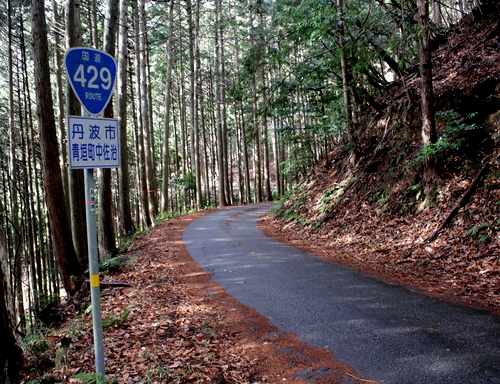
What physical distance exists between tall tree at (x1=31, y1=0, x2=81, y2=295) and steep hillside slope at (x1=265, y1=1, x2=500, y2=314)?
22.6 ft

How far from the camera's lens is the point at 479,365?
12.3 feet

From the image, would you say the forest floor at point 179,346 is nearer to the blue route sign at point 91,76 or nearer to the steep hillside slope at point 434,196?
the blue route sign at point 91,76

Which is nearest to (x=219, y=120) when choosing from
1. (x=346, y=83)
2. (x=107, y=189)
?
(x=346, y=83)

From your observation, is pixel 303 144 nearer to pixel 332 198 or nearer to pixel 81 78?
pixel 332 198

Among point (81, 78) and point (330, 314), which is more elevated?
point (81, 78)

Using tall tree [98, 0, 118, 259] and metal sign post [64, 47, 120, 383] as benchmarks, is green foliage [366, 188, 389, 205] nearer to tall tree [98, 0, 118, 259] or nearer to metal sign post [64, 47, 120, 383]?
tall tree [98, 0, 118, 259]

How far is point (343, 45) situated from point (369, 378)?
38.9ft

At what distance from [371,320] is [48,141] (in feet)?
28.0

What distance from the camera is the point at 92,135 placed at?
3.44m

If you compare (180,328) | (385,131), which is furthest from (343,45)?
(180,328)

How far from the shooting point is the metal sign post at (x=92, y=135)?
3322 millimetres

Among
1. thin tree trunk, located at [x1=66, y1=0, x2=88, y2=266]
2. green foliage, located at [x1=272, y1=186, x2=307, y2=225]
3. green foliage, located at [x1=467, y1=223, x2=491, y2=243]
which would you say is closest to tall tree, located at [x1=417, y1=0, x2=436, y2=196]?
green foliage, located at [x1=467, y1=223, x2=491, y2=243]

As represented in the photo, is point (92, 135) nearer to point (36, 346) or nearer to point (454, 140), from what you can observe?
point (36, 346)

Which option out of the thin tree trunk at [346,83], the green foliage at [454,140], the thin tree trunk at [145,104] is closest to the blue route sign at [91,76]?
the green foliage at [454,140]
